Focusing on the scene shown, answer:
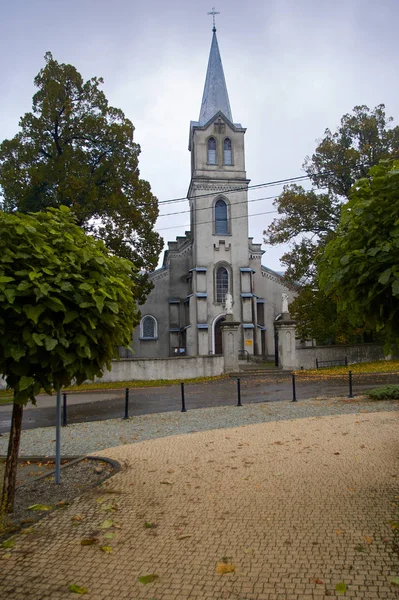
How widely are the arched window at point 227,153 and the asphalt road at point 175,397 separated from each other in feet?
75.4

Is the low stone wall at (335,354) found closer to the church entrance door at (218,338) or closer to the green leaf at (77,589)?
the church entrance door at (218,338)

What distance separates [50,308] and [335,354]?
2511 centimetres

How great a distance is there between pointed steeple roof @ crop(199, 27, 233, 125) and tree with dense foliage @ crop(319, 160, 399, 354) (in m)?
37.6

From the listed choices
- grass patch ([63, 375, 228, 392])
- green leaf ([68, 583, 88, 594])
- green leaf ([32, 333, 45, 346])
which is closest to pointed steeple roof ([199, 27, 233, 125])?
grass patch ([63, 375, 228, 392])

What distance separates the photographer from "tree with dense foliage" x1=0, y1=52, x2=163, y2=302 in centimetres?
2400

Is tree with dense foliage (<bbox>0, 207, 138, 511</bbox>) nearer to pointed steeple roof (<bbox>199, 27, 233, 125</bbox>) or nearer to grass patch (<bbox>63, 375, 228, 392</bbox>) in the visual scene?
grass patch (<bbox>63, 375, 228, 392</bbox>)

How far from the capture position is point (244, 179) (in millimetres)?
38094

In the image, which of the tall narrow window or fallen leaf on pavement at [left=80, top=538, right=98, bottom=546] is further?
the tall narrow window

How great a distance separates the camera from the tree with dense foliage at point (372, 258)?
13.6 ft

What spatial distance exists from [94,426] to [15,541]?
6.81 meters

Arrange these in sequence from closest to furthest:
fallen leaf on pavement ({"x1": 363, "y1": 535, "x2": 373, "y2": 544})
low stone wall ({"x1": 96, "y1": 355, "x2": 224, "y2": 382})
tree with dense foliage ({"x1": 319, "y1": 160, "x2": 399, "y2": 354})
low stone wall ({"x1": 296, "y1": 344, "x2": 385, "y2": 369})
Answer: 1. fallen leaf on pavement ({"x1": 363, "y1": 535, "x2": 373, "y2": 544})
2. tree with dense foliage ({"x1": 319, "y1": 160, "x2": 399, "y2": 354})
3. low stone wall ({"x1": 96, "y1": 355, "x2": 224, "y2": 382})
4. low stone wall ({"x1": 296, "y1": 344, "x2": 385, "y2": 369})

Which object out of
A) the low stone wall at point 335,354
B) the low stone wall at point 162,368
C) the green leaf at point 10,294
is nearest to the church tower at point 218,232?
the low stone wall at point 335,354

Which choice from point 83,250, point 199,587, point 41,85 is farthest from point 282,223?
point 199,587

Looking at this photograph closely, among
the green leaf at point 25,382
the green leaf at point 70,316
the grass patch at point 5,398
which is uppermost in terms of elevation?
the green leaf at point 70,316
